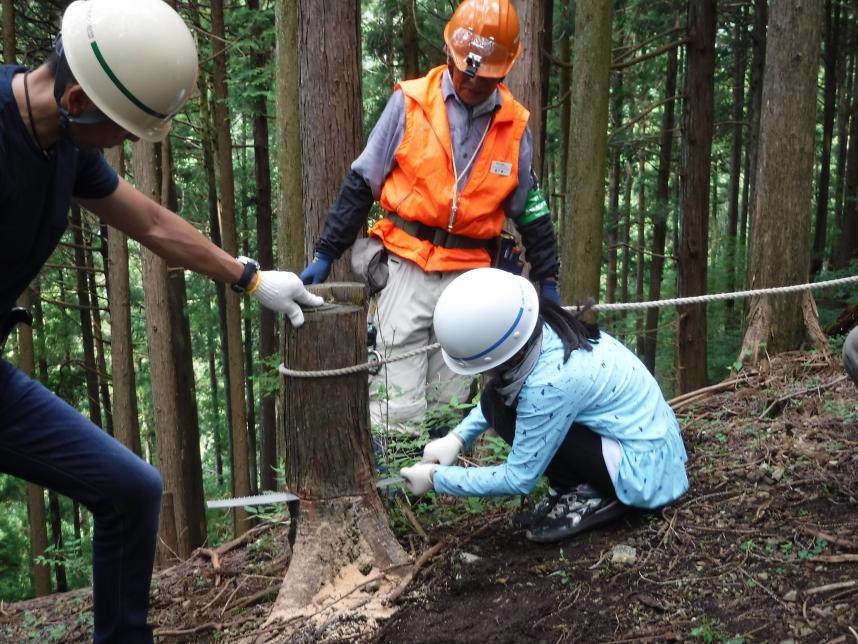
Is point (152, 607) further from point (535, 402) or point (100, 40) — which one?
point (100, 40)

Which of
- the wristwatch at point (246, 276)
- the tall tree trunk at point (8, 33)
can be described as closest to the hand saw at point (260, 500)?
the wristwatch at point (246, 276)

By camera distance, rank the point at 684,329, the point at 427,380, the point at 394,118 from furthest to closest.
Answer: the point at 684,329 < the point at 427,380 < the point at 394,118

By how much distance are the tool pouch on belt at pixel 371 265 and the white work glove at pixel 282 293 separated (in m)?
1.09

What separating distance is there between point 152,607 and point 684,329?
7239 mm

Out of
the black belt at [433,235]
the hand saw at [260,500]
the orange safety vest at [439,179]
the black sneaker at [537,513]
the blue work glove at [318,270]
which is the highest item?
the orange safety vest at [439,179]

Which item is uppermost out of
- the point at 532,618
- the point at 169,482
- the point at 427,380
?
the point at 427,380

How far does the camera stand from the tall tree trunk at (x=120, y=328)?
974 centimetres

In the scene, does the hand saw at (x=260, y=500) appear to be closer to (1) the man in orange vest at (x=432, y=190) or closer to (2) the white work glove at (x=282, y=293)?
(1) the man in orange vest at (x=432, y=190)

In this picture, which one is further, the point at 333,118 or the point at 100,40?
the point at 333,118

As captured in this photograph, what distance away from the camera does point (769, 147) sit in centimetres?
575

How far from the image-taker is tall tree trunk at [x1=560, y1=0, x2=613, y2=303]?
22.0 feet

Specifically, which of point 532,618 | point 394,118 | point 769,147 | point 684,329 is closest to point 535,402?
point 532,618

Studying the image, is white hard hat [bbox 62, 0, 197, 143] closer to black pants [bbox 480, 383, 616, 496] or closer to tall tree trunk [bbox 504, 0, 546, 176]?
black pants [bbox 480, 383, 616, 496]

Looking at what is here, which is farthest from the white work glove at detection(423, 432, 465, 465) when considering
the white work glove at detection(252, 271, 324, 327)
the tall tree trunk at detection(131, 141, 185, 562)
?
the tall tree trunk at detection(131, 141, 185, 562)
